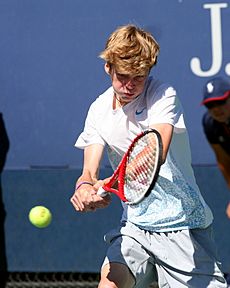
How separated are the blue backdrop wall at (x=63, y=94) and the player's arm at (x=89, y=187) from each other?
1.55 meters

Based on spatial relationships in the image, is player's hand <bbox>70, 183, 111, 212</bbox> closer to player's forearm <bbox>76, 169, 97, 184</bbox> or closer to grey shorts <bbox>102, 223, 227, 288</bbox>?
player's forearm <bbox>76, 169, 97, 184</bbox>

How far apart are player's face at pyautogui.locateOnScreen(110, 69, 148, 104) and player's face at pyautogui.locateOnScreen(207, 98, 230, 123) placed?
0.44m

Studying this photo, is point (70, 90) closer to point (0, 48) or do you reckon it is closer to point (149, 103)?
point (0, 48)

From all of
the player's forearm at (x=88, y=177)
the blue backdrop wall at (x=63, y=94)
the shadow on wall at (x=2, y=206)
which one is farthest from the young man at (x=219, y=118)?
the shadow on wall at (x=2, y=206)

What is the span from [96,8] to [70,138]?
2.63 ft

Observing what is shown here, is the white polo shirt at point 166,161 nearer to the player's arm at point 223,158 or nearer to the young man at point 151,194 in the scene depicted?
the young man at point 151,194

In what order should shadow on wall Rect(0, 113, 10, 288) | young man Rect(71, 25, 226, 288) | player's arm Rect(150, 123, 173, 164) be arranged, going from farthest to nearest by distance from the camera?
shadow on wall Rect(0, 113, 10, 288) → young man Rect(71, 25, 226, 288) → player's arm Rect(150, 123, 173, 164)

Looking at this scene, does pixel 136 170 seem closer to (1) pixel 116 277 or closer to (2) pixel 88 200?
(2) pixel 88 200

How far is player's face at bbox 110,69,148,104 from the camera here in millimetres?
3699

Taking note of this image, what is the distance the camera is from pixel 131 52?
12.1ft

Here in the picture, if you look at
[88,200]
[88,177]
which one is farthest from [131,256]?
[88,200]

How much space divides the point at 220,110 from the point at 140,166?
0.46 meters

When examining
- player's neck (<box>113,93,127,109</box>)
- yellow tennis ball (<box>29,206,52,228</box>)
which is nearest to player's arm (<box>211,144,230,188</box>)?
player's neck (<box>113,93,127,109</box>)

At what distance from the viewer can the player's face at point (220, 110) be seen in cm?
331
